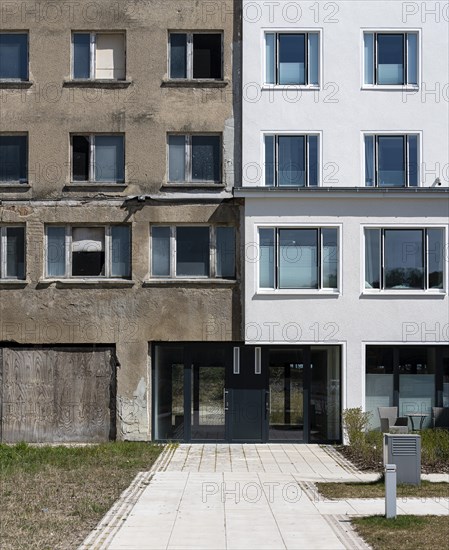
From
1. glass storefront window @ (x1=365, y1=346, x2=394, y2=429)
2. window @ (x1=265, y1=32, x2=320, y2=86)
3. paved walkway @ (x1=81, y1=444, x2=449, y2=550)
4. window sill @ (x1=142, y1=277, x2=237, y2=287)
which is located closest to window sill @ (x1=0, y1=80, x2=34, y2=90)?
window sill @ (x1=142, y1=277, x2=237, y2=287)

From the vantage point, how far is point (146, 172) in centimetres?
2853

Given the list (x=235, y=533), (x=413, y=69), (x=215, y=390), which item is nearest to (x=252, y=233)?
(x=215, y=390)

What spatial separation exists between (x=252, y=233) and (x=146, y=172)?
3.38 metres

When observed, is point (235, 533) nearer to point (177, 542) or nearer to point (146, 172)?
point (177, 542)

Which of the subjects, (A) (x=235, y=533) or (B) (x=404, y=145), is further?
(B) (x=404, y=145)

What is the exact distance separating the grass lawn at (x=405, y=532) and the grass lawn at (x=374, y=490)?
8.24ft

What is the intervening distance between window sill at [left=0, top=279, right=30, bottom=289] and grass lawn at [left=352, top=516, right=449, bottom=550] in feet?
50.2

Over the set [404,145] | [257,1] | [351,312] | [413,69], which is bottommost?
[351,312]

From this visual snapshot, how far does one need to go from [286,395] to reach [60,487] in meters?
10.7

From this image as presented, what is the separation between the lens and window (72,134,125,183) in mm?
28781

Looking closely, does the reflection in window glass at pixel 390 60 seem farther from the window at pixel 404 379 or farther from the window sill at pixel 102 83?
the window at pixel 404 379

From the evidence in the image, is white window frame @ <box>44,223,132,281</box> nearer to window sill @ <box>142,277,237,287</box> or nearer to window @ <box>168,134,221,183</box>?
window sill @ <box>142,277,237,287</box>

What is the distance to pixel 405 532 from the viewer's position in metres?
14.4

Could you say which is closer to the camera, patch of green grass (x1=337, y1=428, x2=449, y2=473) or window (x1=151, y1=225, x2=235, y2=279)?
patch of green grass (x1=337, y1=428, x2=449, y2=473)
